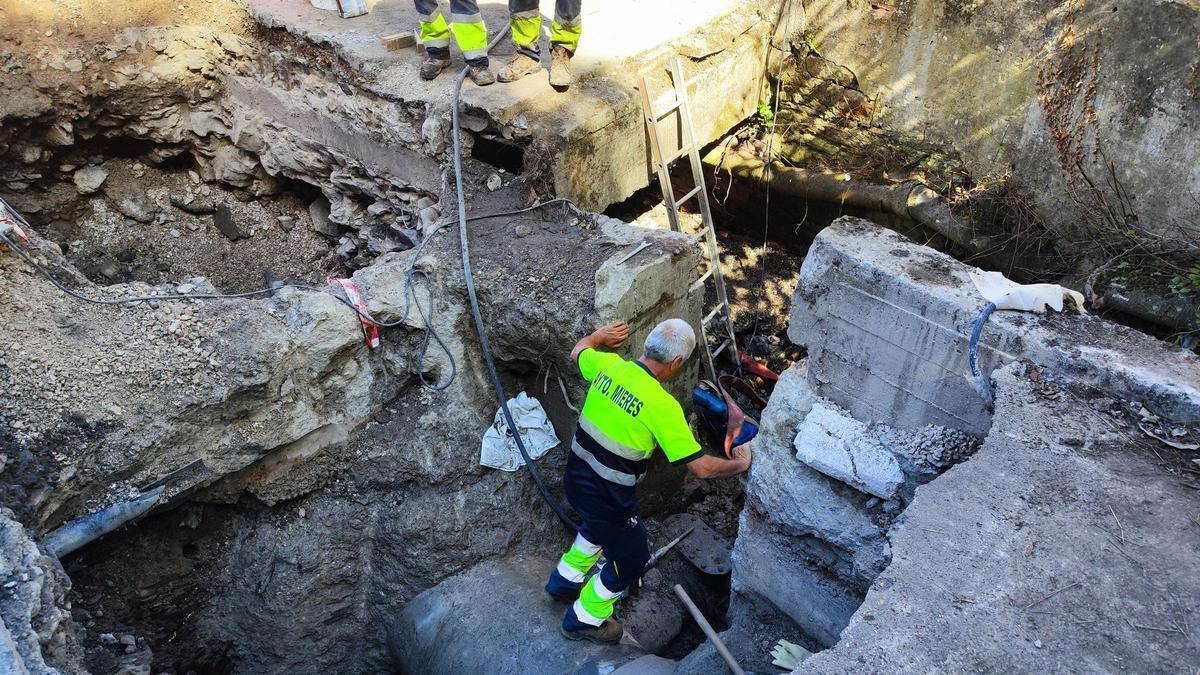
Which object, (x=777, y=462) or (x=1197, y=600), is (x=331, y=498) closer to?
(x=777, y=462)

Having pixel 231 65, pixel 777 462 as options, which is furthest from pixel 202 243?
pixel 777 462

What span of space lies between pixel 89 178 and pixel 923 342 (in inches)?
226

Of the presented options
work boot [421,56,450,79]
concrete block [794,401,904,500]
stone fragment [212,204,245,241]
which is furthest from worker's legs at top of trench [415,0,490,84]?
concrete block [794,401,904,500]

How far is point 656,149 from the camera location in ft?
18.2

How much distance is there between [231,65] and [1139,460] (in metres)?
6.09

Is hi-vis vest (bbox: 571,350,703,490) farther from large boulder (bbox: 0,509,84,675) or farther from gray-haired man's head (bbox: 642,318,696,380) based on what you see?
large boulder (bbox: 0,509,84,675)

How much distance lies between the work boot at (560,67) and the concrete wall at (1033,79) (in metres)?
2.41

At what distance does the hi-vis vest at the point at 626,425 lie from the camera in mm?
3172

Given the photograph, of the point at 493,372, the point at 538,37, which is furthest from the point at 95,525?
the point at 538,37

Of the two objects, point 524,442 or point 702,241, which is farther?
point 702,241

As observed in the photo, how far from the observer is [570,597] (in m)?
3.85

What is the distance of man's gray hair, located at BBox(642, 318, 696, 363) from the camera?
3.34m

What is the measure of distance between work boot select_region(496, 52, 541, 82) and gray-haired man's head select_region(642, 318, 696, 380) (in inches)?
96.6

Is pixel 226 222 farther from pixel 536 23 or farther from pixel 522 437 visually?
pixel 522 437
